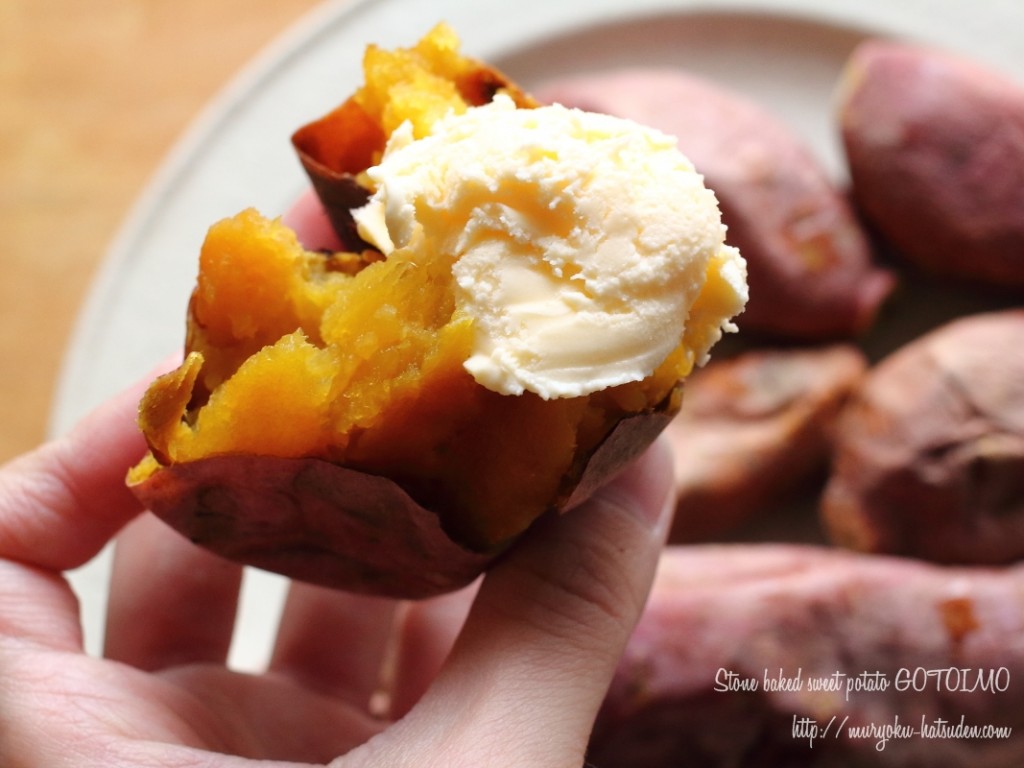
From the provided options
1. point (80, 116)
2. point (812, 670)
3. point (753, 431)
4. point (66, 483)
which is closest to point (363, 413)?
point (66, 483)

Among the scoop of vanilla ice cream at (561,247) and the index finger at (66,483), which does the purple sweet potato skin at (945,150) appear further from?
the index finger at (66,483)

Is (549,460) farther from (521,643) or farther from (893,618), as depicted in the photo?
(893,618)

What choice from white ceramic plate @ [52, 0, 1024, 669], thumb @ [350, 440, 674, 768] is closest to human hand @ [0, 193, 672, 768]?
thumb @ [350, 440, 674, 768]

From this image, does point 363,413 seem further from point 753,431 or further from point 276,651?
point 753,431

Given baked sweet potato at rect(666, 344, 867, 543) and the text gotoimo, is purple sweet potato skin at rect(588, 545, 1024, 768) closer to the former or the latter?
the text gotoimo

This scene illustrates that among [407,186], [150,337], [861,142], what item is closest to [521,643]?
[407,186]
